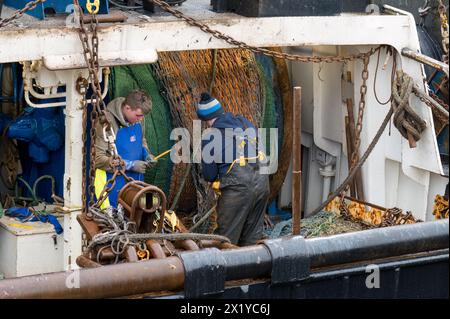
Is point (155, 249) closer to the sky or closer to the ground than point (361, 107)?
closer to the ground

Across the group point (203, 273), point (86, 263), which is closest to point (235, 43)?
point (86, 263)

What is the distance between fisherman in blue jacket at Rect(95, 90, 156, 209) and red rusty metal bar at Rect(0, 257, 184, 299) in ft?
12.0

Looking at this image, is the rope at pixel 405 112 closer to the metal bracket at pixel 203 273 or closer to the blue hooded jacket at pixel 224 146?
the blue hooded jacket at pixel 224 146

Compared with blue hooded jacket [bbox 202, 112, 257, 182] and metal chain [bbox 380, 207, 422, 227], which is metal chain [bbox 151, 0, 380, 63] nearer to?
blue hooded jacket [bbox 202, 112, 257, 182]

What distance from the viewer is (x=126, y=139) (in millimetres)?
9844

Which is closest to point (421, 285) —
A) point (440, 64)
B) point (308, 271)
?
point (308, 271)

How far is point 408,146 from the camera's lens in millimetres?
10359

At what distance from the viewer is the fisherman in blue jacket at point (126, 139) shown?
380 inches

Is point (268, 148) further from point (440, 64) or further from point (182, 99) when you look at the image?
point (440, 64)

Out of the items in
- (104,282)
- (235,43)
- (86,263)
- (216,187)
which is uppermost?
(235,43)

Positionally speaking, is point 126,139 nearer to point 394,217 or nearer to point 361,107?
point 361,107

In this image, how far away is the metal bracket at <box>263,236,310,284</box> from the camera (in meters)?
6.20

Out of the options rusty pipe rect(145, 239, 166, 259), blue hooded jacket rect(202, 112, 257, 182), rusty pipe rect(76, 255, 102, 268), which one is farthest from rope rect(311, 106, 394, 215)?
rusty pipe rect(76, 255, 102, 268)

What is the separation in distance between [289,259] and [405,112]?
4.21 meters
